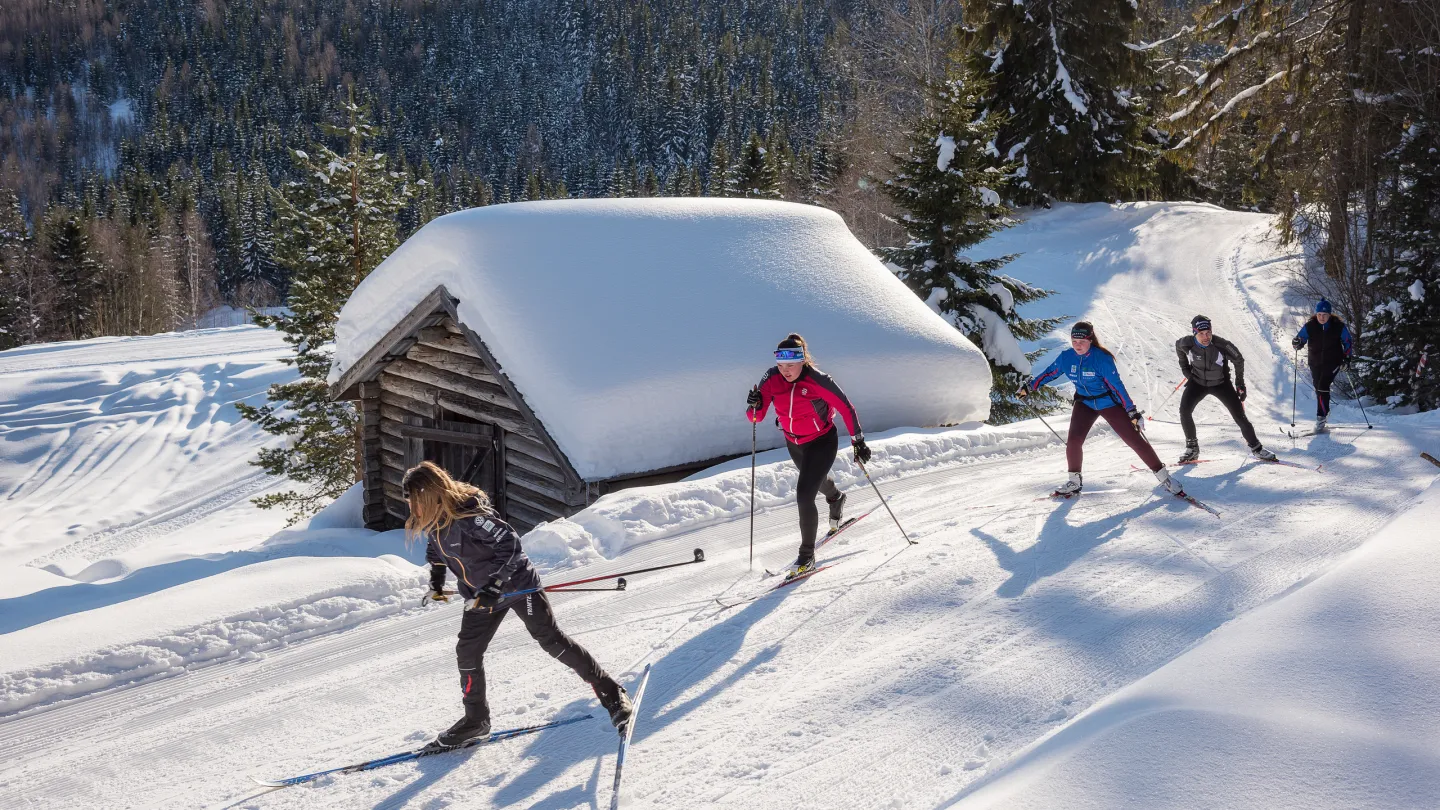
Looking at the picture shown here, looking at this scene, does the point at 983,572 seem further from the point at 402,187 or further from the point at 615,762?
the point at 402,187

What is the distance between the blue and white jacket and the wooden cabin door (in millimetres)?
6726

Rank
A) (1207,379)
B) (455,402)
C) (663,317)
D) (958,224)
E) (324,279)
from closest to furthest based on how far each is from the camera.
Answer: (1207,379)
(663,317)
(455,402)
(958,224)
(324,279)

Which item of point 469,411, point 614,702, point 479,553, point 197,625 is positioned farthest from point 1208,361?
point 197,625

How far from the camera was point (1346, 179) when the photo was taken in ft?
63.8

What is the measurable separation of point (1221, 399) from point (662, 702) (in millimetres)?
7896

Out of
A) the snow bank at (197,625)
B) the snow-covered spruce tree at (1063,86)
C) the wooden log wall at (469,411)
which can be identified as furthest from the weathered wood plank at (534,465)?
the snow-covered spruce tree at (1063,86)

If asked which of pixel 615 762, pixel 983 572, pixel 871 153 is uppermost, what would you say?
pixel 871 153

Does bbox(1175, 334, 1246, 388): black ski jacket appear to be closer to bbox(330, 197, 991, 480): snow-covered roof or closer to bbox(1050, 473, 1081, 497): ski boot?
bbox(1050, 473, 1081, 497): ski boot

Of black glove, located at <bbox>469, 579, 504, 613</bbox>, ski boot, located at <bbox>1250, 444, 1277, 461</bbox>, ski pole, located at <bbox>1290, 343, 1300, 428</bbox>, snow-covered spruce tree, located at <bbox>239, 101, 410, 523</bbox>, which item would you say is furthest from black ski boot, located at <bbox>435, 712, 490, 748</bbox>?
snow-covered spruce tree, located at <bbox>239, 101, 410, 523</bbox>

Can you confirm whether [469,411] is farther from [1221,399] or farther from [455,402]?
[1221,399]

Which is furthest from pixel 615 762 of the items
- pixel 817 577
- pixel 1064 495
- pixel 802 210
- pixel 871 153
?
pixel 871 153

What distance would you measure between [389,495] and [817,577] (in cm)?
943

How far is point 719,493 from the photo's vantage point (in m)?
8.77

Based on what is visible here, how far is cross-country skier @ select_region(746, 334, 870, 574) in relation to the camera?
6676 millimetres
